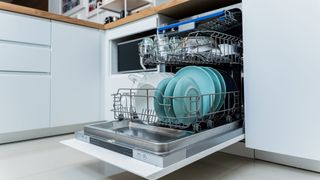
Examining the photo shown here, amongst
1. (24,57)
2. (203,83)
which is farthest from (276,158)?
(24,57)

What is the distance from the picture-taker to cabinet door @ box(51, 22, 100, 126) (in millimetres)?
1463

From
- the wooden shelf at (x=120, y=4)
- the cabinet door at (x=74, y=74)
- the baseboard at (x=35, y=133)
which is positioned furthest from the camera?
the wooden shelf at (x=120, y=4)

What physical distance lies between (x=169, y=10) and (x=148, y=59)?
0.44 meters

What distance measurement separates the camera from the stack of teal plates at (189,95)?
80 cm

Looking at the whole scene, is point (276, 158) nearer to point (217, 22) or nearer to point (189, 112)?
point (189, 112)

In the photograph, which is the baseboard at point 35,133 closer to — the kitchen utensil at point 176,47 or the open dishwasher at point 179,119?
the open dishwasher at point 179,119

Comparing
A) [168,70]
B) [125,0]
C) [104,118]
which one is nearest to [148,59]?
[168,70]

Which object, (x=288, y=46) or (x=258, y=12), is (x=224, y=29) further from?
(x=288, y=46)

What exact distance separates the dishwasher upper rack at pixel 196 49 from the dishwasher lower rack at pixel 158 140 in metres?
0.28

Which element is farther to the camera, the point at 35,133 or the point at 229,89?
the point at 35,133

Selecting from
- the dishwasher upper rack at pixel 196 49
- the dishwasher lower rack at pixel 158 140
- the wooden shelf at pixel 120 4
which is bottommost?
the dishwasher lower rack at pixel 158 140

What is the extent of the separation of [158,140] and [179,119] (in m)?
0.14

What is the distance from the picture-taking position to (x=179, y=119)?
2.60ft

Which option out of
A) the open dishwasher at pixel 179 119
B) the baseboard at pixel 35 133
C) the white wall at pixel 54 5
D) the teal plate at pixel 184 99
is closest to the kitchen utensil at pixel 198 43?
the open dishwasher at pixel 179 119
